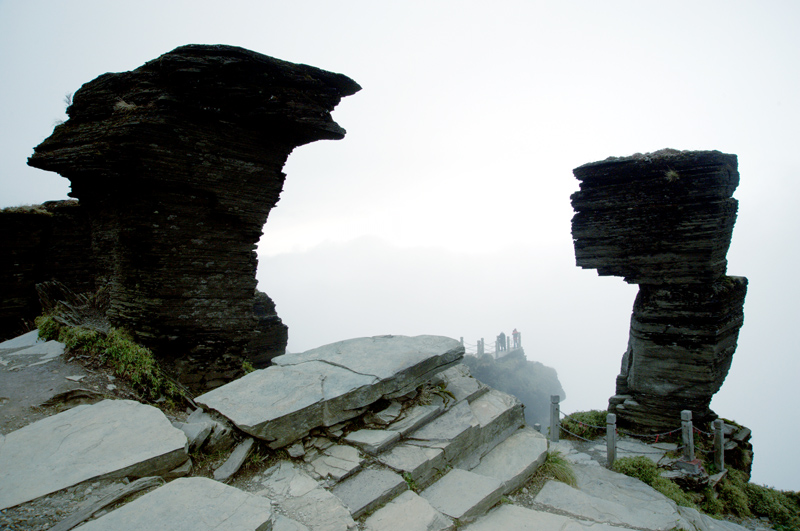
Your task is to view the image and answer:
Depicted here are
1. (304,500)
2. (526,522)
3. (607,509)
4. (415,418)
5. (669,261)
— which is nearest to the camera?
(304,500)

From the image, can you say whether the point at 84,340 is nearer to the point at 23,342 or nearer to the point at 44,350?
the point at 44,350

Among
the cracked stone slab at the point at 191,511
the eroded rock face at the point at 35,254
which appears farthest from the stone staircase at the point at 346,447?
the eroded rock face at the point at 35,254

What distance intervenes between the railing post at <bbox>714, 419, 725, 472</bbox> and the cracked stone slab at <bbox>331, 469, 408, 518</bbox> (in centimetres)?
954

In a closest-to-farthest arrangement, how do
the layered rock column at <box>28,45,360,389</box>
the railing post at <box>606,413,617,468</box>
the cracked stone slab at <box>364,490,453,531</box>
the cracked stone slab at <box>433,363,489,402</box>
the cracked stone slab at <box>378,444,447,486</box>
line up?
the cracked stone slab at <box>364,490,453,531</box> < the cracked stone slab at <box>378,444,447,486</box> < the cracked stone slab at <box>433,363,489,402</box> < the layered rock column at <box>28,45,360,389</box> < the railing post at <box>606,413,617,468</box>

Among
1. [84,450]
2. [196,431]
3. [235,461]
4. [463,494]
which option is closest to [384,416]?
[463,494]

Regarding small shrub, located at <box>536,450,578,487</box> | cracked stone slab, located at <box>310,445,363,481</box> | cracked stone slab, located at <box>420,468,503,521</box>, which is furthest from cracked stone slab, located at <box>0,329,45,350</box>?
small shrub, located at <box>536,450,578,487</box>

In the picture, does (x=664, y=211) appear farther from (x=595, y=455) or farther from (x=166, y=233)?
(x=166, y=233)

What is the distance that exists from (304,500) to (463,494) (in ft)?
5.25

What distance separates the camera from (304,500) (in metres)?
3.50

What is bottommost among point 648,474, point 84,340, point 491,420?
point 648,474

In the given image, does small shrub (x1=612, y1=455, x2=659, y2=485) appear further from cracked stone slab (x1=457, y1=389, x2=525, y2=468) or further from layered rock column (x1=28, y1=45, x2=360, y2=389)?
layered rock column (x1=28, y1=45, x2=360, y2=389)

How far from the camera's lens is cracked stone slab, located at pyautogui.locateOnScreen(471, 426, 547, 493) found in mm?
4652

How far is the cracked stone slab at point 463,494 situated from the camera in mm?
3826

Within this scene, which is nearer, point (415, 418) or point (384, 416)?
point (384, 416)
